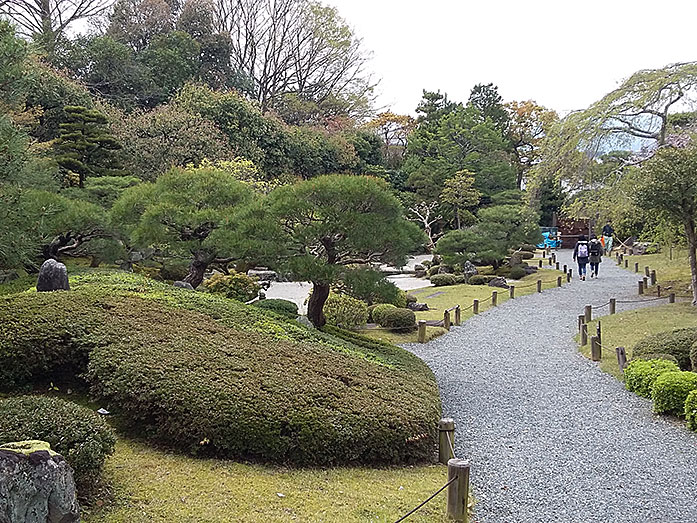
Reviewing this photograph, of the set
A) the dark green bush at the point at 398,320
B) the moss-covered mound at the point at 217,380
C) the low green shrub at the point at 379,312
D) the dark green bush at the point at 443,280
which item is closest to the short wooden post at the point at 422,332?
the dark green bush at the point at 398,320

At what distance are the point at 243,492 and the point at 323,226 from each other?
4.90 m

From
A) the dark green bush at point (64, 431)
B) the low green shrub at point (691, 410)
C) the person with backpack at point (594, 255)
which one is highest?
the person with backpack at point (594, 255)

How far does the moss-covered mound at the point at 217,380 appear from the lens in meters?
4.62

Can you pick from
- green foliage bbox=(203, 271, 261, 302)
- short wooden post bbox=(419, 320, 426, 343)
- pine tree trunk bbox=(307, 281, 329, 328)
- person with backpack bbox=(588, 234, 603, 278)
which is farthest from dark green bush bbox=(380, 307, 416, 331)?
person with backpack bbox=(588, 234, 603, 278)

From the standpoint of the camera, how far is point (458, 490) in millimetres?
4094

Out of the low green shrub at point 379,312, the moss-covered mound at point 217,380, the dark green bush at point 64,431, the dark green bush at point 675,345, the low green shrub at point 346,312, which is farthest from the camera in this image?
the low green shrub at point 379,312

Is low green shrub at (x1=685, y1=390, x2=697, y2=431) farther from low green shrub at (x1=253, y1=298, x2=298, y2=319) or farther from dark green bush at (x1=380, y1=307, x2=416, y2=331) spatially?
dark green bush at (x1=380, y1=307, x2=416, y2=331)

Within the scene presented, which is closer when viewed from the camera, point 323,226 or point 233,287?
point 323,226

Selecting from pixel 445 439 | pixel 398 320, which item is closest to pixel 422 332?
pixel 398 320

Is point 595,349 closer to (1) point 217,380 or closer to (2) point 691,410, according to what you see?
(2) point 691,410

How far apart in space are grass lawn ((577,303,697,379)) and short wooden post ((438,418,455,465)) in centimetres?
489

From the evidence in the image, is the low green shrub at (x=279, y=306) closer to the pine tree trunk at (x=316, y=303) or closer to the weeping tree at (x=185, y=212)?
the pine tree trunk at (x=316, y=303)

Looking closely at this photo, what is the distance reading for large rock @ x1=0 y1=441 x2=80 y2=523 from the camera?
Answer: 2.83m

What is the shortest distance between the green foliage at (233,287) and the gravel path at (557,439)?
17.4ft
